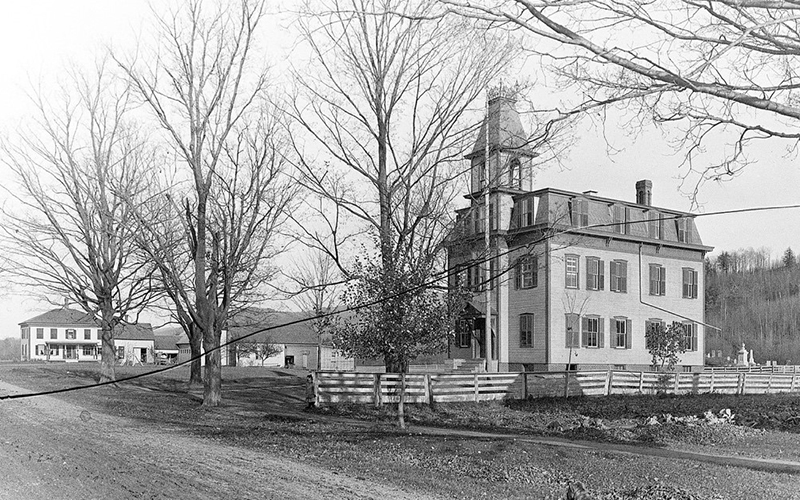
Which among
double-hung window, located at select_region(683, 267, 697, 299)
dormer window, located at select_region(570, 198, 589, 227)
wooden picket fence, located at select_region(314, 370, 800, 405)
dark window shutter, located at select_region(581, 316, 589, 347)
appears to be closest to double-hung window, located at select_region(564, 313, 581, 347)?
dark window shutter, located at select_region(581, 316, 589, 347)

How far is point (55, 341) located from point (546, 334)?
74.7 m

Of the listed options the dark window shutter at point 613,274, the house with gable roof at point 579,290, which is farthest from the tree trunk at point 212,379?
the dark window shutter at point 613,274

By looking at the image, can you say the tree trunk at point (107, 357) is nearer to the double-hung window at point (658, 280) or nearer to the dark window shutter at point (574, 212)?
the dark window shutter at point (574, 212)

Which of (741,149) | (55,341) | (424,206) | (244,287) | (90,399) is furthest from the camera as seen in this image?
(55,341)

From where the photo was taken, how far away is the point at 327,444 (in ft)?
46.7

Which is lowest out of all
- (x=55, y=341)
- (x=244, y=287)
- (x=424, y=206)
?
(x=55, y=341)

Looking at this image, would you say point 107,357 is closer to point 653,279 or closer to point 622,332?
A: point 622,332

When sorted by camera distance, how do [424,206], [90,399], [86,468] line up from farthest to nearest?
1. [90,399]
2. [424,206]
3. [86,468]

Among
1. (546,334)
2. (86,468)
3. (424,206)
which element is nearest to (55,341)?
(546,334)

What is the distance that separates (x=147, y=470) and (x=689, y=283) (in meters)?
38.6

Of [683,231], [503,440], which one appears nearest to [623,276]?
[683,231]

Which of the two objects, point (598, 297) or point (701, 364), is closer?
point (598, 297)

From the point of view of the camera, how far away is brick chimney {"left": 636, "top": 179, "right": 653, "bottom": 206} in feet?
152

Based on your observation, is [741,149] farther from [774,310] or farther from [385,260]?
[774,310]
